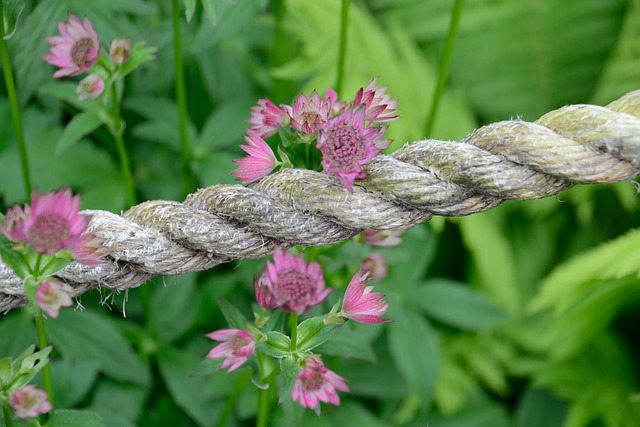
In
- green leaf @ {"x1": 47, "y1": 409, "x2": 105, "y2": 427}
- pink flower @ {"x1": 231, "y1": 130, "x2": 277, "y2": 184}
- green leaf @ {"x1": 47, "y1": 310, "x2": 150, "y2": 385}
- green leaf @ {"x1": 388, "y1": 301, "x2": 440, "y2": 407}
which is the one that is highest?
pink flower @ {"x1": 231, "y1": 130, "x2": 277, "y2": 184}

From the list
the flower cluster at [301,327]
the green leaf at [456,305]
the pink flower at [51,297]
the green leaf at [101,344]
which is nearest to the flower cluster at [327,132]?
the flower cluster at [301,327]

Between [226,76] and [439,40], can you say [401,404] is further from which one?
[439,40]

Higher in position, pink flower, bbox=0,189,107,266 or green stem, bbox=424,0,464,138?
green stem, bbox=424,0,464,138

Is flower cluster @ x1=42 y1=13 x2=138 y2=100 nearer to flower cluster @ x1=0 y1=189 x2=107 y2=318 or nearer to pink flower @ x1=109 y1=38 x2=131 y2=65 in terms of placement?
pink flower @ x1=109 y1=38 x2=131 y2=65

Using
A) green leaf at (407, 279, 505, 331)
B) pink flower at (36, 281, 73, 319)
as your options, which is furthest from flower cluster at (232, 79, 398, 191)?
green leaf at (407, 279, 505, 331)

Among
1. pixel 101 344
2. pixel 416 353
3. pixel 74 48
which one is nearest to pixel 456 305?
pixel 416 353

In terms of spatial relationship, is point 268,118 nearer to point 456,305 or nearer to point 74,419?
point 74,419
